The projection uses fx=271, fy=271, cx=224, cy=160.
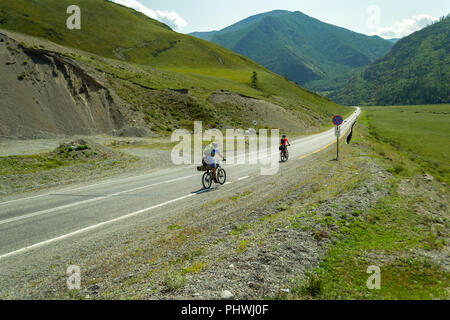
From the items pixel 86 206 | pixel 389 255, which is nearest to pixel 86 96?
pixel 86 206

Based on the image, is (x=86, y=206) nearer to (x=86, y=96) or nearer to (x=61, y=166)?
(x=61, y=166)

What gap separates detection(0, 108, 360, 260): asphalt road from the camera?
298 inches

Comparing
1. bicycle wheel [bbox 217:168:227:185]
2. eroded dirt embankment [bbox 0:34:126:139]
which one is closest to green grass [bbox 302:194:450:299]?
bicycle wheel [bbox 217:168:227:185]

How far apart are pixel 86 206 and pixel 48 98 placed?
2743 centimetres

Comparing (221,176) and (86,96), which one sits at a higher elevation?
(86,96)

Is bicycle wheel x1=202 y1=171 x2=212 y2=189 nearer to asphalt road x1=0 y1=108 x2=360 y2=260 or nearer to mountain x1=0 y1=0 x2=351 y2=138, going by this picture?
asphalt road x1=0 y1=108 x2=360 y2=260

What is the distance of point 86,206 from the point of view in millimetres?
10156

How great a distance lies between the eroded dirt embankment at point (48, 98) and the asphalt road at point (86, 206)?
2003 centimetres

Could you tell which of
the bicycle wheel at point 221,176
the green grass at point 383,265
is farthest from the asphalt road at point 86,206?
the green grass at point 383,265

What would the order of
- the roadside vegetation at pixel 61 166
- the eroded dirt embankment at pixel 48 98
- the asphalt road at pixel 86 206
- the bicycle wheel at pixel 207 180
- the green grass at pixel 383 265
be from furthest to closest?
the eroded dirt embankment at pixel 48 98, the roadside vegetation at pixel 61 166, the bicycle wheel at pixel 207 180, the asphalt road at pixel 86 206, the green grass at pixel 383 265

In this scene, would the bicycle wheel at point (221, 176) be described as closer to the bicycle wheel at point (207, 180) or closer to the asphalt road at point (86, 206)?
the asphalt road at point (86, 206)

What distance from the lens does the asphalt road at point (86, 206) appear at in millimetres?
7562

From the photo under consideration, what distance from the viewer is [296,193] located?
422 inches

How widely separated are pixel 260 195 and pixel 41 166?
1471 centimetres
